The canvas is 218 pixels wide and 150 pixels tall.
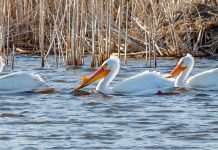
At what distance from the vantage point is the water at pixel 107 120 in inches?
259

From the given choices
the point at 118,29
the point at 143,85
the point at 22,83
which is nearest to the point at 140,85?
the point at 143,85

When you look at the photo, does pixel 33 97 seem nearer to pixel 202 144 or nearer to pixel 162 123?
pixel 162 123

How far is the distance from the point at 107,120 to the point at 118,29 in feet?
16.4

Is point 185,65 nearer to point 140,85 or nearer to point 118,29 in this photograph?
point 140,85

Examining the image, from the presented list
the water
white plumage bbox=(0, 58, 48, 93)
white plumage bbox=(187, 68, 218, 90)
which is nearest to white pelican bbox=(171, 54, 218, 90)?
white plumage bbox=(187, 68, 218, 90)

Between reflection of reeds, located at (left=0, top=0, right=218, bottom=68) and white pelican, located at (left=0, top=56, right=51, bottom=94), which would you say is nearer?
white pelican, located at (left=0, top=56, right=51, bottom=94)

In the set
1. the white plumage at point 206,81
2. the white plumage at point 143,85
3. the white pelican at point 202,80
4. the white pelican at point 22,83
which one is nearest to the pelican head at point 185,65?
the white pelican at point 202,80

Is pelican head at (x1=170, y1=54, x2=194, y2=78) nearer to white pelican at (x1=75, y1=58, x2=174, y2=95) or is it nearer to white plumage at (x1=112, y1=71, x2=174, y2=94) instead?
white pelican at (x1=75, y1=58, x2=174, y2=95)

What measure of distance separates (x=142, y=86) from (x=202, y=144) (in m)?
3.11

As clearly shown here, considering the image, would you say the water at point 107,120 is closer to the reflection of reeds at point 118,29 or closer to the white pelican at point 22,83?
the white pelican at point 22,83

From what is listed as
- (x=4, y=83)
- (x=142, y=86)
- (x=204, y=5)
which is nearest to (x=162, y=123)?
(x=142, y=86)

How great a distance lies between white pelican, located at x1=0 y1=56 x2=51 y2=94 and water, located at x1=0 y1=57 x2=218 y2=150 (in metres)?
0.11

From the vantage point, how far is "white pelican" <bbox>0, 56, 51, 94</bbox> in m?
9.76

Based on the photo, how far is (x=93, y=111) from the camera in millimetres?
8383
